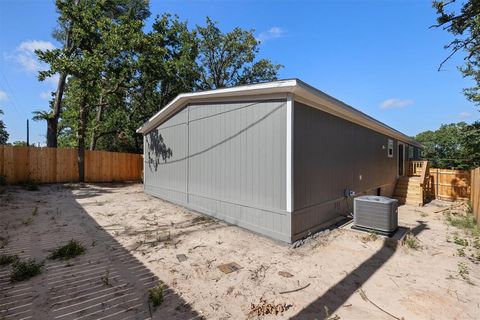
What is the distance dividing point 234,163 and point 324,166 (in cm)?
226

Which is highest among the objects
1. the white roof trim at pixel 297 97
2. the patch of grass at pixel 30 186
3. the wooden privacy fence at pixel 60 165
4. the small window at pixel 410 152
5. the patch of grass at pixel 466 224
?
the white roof trim at pixel 297 97

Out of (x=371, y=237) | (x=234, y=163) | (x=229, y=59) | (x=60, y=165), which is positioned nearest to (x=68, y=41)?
(x=60, y=165)

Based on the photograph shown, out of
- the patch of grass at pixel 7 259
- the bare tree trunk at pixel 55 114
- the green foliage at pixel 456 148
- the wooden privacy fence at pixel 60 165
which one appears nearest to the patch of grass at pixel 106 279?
the patch of grass at pixel 7 259

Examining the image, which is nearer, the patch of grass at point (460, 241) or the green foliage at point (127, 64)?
the patch of grass at point (460, 241)

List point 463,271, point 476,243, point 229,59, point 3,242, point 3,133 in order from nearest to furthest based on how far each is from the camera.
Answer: point 463,271, point 3,242, point 476,243, point 229,59, point 3,133

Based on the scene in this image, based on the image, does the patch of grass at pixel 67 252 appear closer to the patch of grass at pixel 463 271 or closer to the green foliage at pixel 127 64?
the patch of grass at pixel 463 271

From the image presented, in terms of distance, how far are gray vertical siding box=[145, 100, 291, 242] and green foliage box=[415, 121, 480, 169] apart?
10893mm

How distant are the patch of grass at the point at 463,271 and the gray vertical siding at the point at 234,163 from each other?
272 cm

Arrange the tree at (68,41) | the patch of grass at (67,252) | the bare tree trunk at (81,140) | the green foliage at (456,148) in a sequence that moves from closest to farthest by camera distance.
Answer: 1. the patch of grass at (67,252)
2. the green foliage at (456,148)
3. the tree at (68,41)
4. the bare tree trunk at (81,140)

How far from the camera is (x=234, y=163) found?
634cm

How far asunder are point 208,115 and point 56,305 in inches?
215

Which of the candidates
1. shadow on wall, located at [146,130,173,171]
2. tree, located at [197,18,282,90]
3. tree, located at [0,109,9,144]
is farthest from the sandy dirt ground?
tree, located at [0,109,9,144]

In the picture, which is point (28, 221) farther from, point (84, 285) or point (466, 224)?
point (466, 224)

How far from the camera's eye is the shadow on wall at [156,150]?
9946 millimetres
